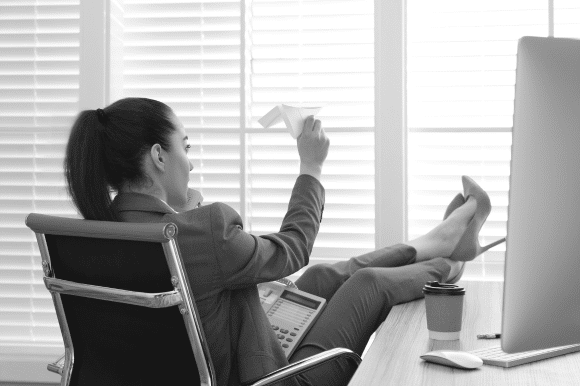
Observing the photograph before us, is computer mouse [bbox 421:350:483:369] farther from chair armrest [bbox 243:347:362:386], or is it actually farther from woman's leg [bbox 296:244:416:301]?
woman's leg [bbox 296:244:416:301]

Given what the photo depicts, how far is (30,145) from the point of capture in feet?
10.8

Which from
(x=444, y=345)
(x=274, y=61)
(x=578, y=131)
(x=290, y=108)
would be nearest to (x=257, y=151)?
(x=274, y=61)

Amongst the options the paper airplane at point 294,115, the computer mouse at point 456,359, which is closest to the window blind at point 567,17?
the paper airplane at point 294,115

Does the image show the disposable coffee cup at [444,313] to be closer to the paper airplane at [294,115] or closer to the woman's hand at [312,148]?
the woman's hand at [312,148]

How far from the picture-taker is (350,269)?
8.07ft

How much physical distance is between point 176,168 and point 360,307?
2.06 feet

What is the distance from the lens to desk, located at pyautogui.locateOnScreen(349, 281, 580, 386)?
1.18 meters

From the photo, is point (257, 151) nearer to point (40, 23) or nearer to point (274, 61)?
point (274, 61)

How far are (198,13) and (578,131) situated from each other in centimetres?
254

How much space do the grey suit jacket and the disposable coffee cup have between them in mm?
394

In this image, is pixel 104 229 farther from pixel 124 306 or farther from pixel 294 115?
pixel 294 115

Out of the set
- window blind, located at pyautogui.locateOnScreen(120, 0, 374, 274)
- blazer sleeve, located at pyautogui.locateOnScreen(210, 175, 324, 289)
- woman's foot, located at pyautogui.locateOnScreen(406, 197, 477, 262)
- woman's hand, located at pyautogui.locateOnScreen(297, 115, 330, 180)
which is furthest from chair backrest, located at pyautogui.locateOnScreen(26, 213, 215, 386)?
window blind, located at pyautogui.locateOnScreen(120, 0, 374, 274)

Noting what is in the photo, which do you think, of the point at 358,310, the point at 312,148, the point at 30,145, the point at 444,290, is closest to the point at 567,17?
the point at 312,148

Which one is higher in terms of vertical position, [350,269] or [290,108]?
[290,108]
